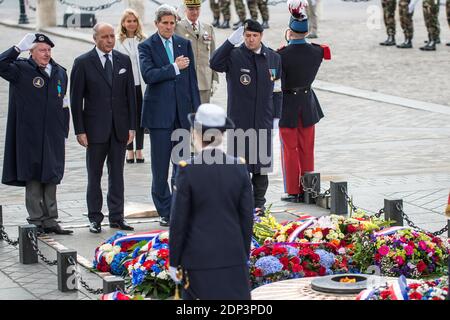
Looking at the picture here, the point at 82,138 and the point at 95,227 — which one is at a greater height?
the point at 82,138

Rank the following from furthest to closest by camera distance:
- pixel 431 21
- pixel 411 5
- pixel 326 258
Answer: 1. pixel 411 5
2. pixel 431 21
3. pixel 326 258

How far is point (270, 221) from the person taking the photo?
10453 mm

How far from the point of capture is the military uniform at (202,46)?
528 inches

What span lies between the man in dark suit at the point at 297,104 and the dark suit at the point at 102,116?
2.04m

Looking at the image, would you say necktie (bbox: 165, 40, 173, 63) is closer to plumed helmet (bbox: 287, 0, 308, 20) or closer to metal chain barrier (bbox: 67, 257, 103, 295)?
plumed helmet (bbox: 287, 0, 308, 20)

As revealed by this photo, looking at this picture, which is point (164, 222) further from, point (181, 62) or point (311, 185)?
point (311, 185)

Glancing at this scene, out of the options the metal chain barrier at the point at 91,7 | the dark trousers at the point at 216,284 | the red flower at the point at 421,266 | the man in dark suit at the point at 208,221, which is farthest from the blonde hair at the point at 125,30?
the metal chain barrier at the point at 91,7

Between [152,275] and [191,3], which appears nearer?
[152,275]

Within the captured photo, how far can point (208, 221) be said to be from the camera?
23.1 ft

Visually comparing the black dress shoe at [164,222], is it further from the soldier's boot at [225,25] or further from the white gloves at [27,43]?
the soldier's boot at [225,25]

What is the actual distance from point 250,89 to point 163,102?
3.09 ft

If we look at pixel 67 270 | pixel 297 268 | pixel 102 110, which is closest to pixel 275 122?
pixel 102 110

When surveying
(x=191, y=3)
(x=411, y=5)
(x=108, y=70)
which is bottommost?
(x=108, y=70)

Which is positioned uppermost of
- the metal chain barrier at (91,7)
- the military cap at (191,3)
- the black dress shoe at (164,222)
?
the metal chain barrier at (91,7)
